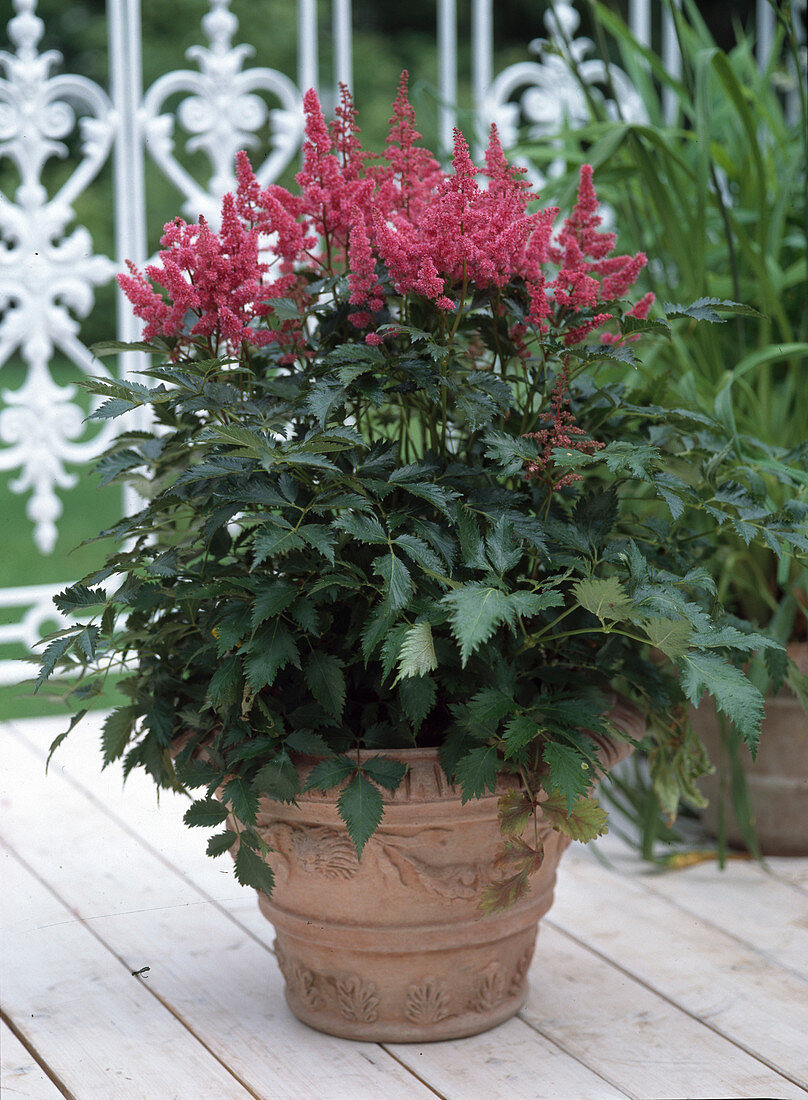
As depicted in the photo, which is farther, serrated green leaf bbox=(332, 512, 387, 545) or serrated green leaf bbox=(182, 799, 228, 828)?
serrated green leaf bbox=(182, 799, 228, 828)

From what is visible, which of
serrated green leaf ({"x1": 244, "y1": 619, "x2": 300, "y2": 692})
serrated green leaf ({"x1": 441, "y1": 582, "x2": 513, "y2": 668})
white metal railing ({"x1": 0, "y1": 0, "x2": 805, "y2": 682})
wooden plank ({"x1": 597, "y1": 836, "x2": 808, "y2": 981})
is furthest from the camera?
white metal railing ({"x1": 0, "y1": 0, "x2": 805, "y2": 682})

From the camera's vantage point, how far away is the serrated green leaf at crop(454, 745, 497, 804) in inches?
38.6

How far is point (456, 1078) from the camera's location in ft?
3.62

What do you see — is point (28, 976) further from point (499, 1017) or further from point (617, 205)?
point (617, 205)

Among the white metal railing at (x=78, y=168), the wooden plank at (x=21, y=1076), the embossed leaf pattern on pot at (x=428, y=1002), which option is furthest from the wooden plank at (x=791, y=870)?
the white metal railing at (x=78, y=168)

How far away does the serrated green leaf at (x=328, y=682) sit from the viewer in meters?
1.00

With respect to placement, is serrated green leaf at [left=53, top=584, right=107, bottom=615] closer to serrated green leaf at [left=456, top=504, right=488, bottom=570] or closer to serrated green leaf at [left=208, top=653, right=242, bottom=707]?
serrated green leaf at [left=208, top=653, right=242, bottom=707]

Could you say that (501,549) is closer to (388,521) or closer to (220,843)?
(388,521)

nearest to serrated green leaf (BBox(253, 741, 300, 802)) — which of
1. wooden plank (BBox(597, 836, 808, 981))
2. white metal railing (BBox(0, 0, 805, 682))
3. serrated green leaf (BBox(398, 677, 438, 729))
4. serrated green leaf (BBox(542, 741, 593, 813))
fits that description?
serrated green leaf (BBox(398, 677, 438, 729))

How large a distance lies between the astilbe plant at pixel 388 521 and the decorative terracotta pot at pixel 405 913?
0.04 metres

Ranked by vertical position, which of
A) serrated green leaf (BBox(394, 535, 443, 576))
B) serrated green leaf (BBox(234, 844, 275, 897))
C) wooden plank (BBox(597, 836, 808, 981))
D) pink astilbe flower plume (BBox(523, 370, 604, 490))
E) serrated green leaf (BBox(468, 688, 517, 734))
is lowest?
wooden plank (BBox(597, 836, 808, 981))

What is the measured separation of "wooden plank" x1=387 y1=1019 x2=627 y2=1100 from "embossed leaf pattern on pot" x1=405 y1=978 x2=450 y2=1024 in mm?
28

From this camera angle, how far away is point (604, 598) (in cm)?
92

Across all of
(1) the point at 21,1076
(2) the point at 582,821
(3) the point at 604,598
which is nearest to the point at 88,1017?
(1) the point at 21,1076
